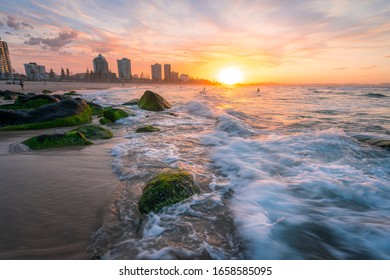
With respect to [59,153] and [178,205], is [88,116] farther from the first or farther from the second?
[178,205]

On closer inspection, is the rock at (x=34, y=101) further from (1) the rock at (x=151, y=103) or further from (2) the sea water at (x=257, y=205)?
(2) the sea water at (x=257, y=205)

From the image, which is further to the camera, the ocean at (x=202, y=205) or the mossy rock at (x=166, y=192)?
the mossy rock at (x=166, y=192)

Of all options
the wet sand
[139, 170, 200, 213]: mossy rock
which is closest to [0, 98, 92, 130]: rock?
the wet sand

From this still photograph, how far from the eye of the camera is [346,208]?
3.98 m

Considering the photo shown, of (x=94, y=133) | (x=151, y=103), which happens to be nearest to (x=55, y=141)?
(x=94, y=133)

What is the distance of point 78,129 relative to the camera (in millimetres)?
8109

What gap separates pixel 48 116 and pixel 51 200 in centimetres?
835

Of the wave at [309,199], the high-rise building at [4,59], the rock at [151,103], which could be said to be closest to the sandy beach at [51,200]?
the wave at [309,199]

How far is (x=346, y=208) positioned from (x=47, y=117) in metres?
12.1

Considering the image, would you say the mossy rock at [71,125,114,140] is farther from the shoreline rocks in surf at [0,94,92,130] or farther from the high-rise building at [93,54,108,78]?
the high-rise building at [93,54,108,78]

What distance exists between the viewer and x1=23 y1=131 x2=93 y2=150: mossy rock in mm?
6379

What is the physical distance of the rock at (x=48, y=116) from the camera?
30.5ft
